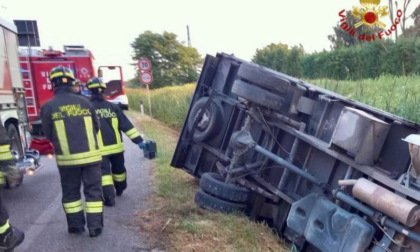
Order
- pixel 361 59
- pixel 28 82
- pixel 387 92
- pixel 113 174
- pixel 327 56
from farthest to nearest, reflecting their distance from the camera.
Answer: pixel 327 56, pixel 361 59, pixel 28 82, pixel 387 92, pixel 113 174

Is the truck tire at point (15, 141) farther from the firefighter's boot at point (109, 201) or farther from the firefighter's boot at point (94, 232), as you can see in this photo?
the firefighter's boot at point (94, 232)

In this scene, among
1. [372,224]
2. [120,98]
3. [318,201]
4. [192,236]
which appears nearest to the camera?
[372,224]

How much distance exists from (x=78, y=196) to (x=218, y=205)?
148 centimetres

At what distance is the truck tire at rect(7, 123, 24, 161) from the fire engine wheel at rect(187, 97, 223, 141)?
9.54ft

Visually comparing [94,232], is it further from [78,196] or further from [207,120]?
[207,120]

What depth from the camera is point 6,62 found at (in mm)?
5676

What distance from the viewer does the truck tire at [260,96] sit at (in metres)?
3.58

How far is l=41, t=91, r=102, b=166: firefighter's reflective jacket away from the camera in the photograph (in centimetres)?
368

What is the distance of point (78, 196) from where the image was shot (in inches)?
150

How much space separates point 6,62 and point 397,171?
18.4 feet

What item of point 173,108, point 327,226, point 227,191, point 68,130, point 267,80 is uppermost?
point 267,80

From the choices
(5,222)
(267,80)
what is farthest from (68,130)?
(267,80)

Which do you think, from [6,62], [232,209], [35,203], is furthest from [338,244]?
[6,62]

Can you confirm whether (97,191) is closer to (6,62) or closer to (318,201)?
(318,201)
